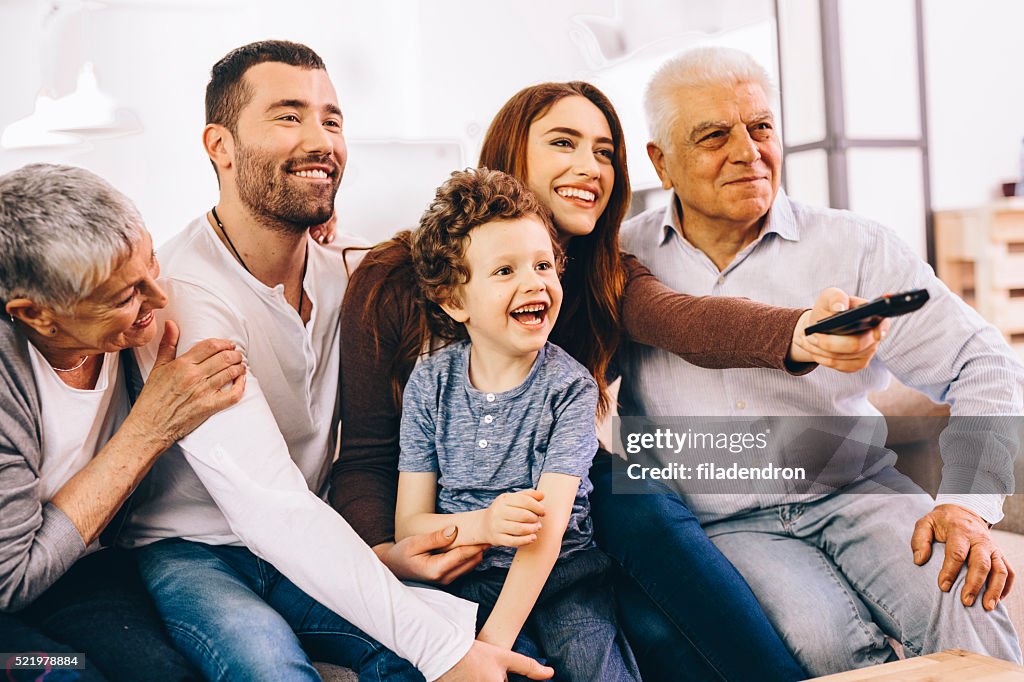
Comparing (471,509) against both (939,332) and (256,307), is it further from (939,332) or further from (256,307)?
(939,332)

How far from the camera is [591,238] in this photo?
1.77 m

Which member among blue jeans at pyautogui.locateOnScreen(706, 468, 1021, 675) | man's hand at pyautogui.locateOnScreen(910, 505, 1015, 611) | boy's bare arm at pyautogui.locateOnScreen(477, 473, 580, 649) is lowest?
blue jeans at pyautogui.locateOnScreen(706, 468, 1021, 675)

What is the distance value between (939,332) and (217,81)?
4.53 ft

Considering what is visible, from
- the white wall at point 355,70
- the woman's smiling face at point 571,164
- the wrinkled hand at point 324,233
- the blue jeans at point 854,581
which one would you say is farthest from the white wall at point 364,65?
the blue jeans at point 854,581

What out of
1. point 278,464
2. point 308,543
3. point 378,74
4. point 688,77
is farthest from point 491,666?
point 378,74

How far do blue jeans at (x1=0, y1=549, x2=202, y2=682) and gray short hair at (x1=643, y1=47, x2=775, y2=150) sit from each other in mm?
1262

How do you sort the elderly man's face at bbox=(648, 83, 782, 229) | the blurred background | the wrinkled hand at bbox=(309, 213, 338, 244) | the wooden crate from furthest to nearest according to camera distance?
1. the wooden crate
2. the blurred background
3. the wrinkled hand at bbox=(309, 213, 338, 244)
4. the elderly man's face at bbox=(648, 83, 782, 229)

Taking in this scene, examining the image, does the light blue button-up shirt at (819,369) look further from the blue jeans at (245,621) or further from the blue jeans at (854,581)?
the blue jeans at (245,621)

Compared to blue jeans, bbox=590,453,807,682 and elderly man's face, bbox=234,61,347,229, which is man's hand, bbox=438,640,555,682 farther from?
elderly man's face, bbox=234,61,347,229

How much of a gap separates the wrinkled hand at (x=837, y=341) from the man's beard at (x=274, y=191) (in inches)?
34.4

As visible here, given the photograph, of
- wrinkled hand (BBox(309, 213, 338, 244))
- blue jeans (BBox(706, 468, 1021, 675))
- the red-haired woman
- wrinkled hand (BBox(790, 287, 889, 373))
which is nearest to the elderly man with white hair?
blue jeans (BBox(706, 468, 1021, 675))

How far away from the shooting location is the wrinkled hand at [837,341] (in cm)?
132

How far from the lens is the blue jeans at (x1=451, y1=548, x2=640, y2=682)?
134cm

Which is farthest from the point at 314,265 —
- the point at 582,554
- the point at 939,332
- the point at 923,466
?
the point at 923,466
